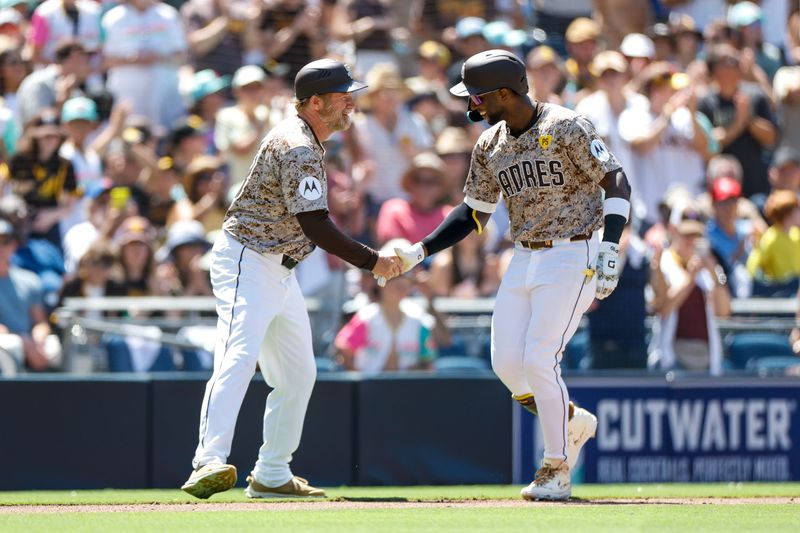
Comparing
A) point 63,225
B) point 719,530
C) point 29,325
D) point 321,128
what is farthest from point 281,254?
point 63,225

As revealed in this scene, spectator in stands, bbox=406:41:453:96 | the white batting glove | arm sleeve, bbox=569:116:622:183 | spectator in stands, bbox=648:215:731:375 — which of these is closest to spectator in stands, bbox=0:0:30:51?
spectator in stands, bbox=406:41:453:96

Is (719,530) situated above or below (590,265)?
below

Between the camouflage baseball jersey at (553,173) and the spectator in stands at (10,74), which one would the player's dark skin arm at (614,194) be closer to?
the camouflage baseball jersey at (553,173)

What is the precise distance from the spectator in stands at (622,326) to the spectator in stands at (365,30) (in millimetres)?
4647

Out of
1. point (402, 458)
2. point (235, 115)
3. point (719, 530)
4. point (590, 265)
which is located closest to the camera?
point (719, 530)

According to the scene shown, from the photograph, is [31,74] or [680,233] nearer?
[680,233]

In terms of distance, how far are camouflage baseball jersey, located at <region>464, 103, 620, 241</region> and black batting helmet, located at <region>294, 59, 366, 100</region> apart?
830 millimetres

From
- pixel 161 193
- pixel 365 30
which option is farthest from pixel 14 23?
pixel 365 30

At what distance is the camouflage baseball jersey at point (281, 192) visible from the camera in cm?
716

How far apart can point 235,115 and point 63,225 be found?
1.93 metres

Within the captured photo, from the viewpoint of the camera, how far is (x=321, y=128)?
751 centimetres

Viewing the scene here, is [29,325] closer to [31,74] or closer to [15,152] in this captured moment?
[15,152]

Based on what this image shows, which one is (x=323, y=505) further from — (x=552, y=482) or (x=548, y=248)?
(x=548, y=248)

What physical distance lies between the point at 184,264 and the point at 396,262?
14.0ft
